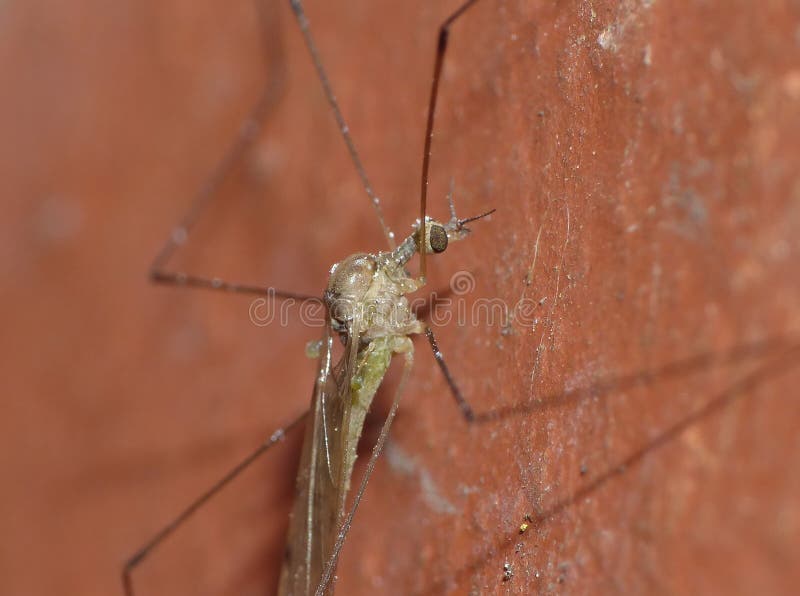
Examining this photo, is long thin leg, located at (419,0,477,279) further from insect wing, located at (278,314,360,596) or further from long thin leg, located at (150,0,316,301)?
long thin leg, located at (150,0,316,301)

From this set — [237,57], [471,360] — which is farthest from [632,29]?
[237,57]

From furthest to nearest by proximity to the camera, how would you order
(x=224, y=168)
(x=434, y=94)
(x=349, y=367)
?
1. (x=224, y=168)
2. (x=349, y=367)
3. (x=434, y=94)

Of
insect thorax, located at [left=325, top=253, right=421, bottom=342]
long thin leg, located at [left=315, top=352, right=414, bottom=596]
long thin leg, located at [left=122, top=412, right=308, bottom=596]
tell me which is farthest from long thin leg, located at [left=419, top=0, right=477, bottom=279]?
long thin leg, located at [left=122, top=412, right=308, bottom=596]

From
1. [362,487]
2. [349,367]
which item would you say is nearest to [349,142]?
[349,367]

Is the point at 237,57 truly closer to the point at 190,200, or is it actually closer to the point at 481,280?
the point at 190,200

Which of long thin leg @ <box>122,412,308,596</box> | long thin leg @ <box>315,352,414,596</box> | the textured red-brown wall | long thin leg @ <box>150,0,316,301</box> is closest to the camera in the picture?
the textured red-brown wall

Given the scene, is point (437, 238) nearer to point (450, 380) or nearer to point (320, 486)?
point (450, 380)
